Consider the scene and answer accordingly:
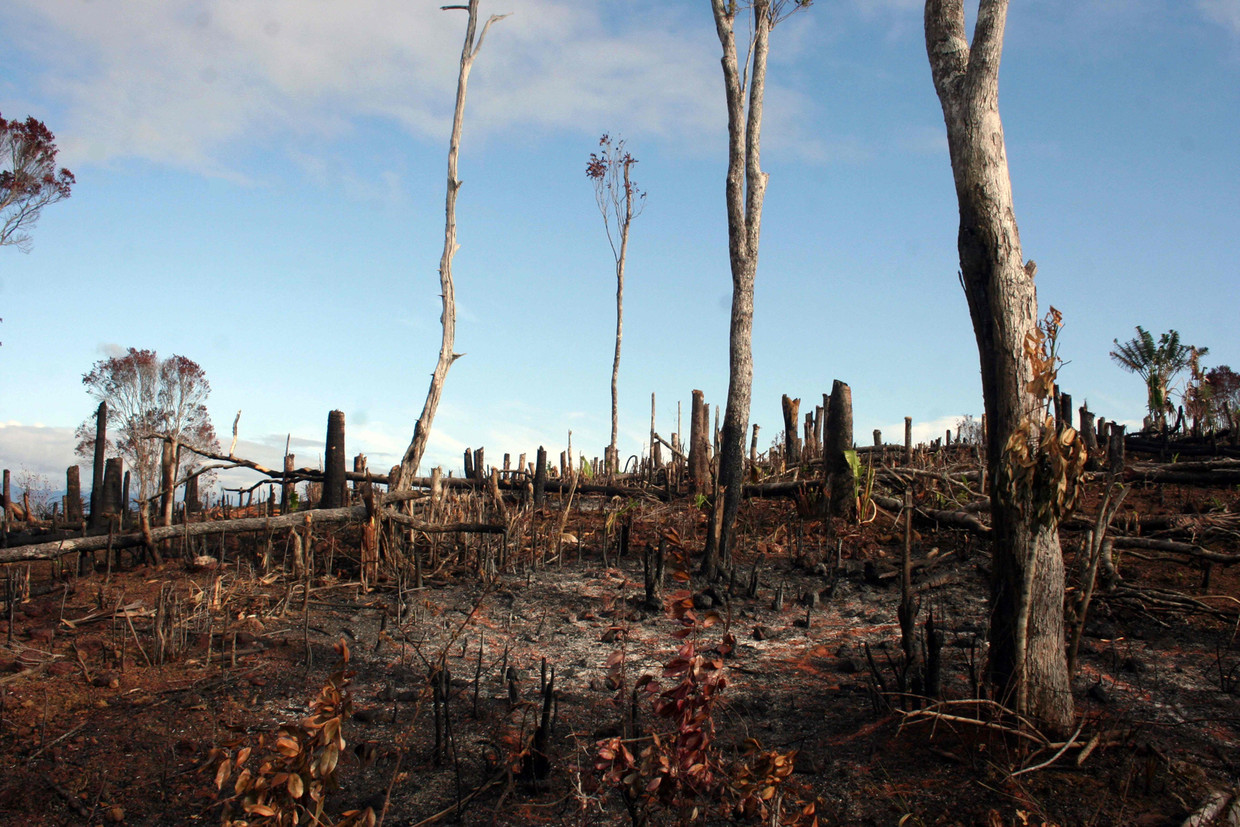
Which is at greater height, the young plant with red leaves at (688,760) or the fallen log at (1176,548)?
the fallen log at (1176,548)

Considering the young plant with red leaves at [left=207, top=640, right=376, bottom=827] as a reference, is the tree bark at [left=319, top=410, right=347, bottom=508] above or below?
above

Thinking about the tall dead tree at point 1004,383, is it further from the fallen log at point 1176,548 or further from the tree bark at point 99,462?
the tree bark at point 99,462

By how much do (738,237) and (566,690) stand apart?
250 inches

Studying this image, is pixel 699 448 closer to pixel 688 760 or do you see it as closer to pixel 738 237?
pixel 738 237

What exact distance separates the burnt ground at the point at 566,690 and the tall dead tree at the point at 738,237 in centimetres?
81

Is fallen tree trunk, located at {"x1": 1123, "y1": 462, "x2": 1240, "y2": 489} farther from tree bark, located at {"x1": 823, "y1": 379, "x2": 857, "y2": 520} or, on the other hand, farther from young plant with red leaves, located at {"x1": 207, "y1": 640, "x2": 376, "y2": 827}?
young plant with red leaves, located at {"x1": 207, "y1": 640, "x2": 376, "y2": 827}

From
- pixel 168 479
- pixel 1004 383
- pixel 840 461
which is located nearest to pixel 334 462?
pixel 168 479

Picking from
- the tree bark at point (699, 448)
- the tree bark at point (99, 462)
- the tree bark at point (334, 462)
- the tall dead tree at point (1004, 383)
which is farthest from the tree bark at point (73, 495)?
the tall dead tree at point (1004, 383)

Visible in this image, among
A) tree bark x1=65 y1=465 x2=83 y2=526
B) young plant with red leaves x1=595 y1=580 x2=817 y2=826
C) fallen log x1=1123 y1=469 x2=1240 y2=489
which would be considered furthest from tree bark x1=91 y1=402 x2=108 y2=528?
fallen log x1=1123 y1=469 x2=1240 y2=489

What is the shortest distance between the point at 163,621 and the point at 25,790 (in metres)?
1.85

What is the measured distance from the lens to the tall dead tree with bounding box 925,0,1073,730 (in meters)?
4.13

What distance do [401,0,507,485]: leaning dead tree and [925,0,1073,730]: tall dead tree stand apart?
833cm

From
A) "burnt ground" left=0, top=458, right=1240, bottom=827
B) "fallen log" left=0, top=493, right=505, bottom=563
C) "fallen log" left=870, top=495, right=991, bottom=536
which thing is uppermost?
"fallen log" left=870, top=495, right=991, bottom=536

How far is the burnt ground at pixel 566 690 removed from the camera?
12.7ft
